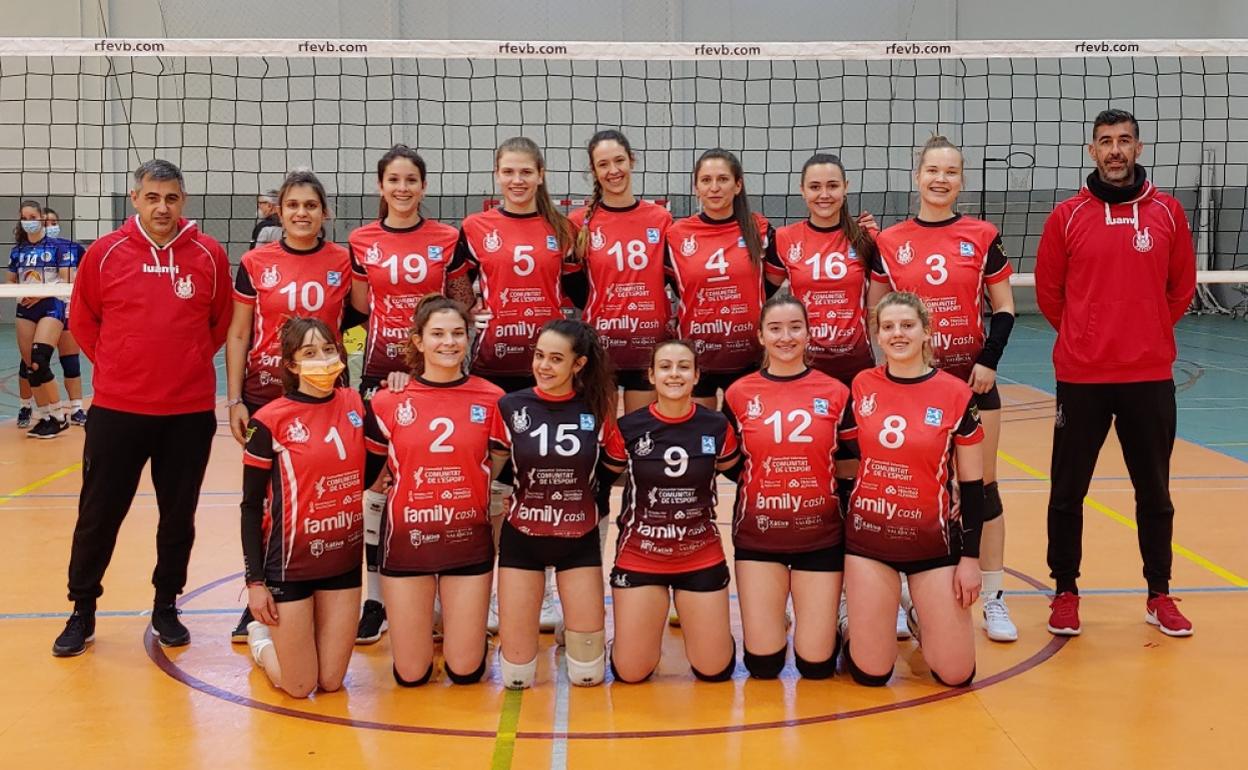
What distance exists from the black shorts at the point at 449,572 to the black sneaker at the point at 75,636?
1.31 m

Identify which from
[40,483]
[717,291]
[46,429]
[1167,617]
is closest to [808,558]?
[717,291]

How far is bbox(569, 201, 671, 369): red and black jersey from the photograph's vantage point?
471cm

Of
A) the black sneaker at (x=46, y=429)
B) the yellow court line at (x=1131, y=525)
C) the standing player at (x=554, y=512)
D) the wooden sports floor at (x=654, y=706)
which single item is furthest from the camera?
the black sneaker at (x=46, y=429)

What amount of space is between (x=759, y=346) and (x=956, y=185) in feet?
3.21

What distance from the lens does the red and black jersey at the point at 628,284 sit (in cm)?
471

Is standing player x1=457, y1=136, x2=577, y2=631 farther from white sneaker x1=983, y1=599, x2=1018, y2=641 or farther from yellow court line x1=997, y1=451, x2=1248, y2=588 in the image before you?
yellow court line x1=997, y1=451, x2=1248, y2=588

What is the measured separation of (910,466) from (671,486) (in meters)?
0.84

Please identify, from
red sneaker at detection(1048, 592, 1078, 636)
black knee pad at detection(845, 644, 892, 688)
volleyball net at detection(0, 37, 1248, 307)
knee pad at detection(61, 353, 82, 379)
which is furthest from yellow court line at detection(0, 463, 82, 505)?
volleyball net at detection(0, 37, 1248, 307)

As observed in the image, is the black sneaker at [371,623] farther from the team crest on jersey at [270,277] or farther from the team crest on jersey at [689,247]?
the team crest on jersey at [689,247]

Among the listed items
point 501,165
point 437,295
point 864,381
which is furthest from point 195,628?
point 864,381

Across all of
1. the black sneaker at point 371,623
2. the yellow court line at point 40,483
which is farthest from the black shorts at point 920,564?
the yellow court line at point 40,483

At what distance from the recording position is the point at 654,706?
409cm

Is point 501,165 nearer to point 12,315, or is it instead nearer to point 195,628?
point 195,628

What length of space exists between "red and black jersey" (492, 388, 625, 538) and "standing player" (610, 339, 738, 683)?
0.40 ft
